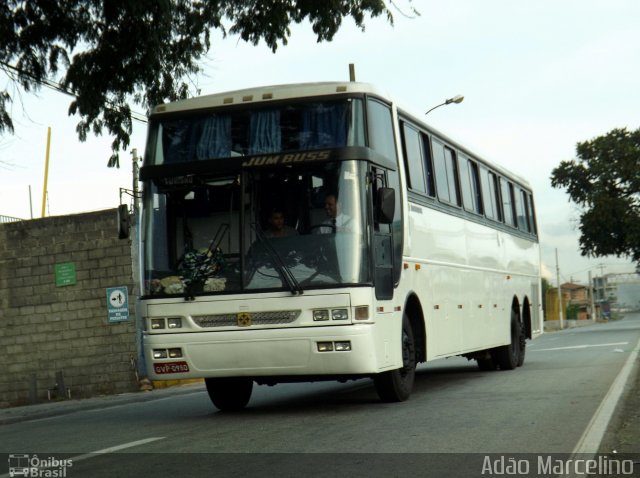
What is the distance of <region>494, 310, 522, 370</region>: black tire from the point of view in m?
18.2

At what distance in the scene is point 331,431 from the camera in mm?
9336

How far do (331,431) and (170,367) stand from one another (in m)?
2.31

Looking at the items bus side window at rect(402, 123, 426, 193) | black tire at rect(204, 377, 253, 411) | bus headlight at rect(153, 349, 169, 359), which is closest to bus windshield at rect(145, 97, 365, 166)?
bus side window at rect(402, 123, 426, 193)

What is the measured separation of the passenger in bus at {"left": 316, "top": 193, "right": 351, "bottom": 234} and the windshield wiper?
48cm

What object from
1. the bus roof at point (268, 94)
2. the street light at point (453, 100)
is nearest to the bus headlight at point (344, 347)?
the bus roof at point (268, 94)

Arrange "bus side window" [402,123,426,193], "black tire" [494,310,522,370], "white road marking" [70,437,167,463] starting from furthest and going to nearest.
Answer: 1. "black tire" [494,310,522,370]
2. "bus side window" [402,123,426,193]
3. "white road marking" [70,437,167,463]

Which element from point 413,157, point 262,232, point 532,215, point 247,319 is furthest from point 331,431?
point 532,215

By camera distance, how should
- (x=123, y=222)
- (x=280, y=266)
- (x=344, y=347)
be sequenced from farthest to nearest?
(x=123, y=222), (x=280, y=266), (x=344, y=347)

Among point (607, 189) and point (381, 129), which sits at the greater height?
point (607, 189)

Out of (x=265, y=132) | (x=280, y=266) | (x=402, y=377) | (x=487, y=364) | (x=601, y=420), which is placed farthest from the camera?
(x=487, y=364)

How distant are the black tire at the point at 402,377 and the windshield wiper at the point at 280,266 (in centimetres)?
172

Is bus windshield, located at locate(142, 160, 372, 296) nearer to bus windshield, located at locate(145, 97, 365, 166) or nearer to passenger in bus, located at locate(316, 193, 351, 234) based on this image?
passenger in bus, located at locate(316, 193, 351, 234)

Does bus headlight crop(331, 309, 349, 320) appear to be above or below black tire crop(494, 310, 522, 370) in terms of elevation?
above

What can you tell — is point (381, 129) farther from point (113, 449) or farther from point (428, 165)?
point (113, 449)
